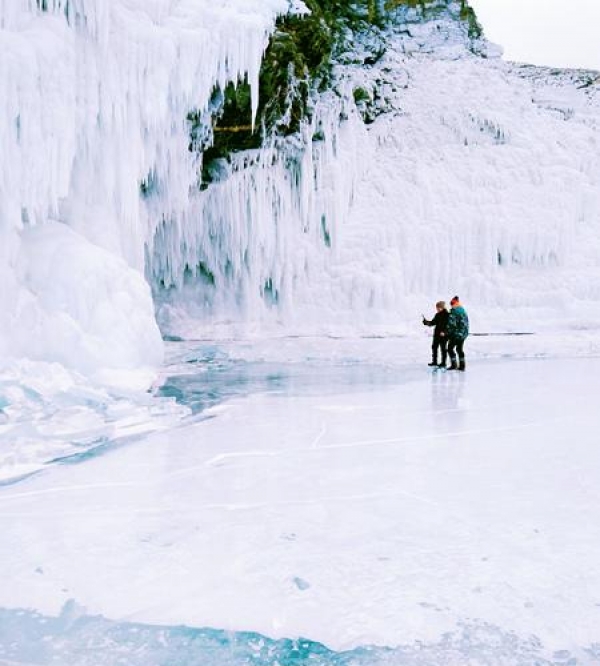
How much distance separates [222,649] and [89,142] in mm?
7129

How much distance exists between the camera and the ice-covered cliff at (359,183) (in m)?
9.73

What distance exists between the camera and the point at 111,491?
3.58 meters

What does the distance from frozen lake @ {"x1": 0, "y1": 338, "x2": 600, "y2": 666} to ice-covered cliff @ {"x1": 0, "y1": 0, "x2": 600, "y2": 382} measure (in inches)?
210

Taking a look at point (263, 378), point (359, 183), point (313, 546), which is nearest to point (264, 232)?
point (359, 183)

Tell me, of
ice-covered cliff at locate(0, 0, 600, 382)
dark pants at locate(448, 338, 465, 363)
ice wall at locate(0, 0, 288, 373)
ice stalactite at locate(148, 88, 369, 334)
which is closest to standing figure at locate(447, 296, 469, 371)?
dark pants at locate(448, 338, 465, 363)

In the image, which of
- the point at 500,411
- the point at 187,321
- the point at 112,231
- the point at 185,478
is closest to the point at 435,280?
the point at 187,321

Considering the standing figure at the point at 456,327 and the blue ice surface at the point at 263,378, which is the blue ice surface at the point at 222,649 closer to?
the blue ice surface at the point at 263,378

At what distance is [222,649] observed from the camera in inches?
83.3

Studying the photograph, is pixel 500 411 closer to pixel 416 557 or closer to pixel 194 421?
pixel 194 421

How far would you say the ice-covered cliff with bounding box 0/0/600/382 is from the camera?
9.73 meters

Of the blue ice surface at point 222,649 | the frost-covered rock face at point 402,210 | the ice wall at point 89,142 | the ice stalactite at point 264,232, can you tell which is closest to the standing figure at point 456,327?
the ice wall at point 89,142

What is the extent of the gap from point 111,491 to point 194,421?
196 cm

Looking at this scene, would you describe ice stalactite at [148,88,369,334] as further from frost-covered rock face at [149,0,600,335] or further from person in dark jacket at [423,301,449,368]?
person in dark jacket at [423,301,449,368]

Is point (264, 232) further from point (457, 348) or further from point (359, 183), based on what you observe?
point (457, 348)
